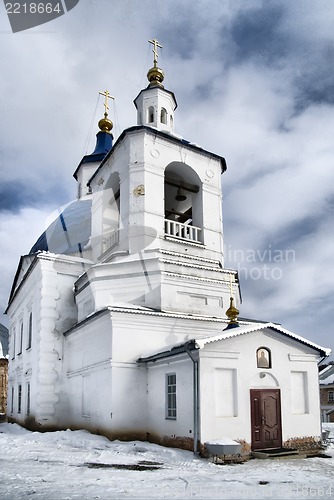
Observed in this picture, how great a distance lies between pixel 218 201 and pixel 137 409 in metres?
7.97

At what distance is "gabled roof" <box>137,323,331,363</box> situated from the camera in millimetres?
11255

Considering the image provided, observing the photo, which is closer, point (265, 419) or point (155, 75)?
point (265, 419)

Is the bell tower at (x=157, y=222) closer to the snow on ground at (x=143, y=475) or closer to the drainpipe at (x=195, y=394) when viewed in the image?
the drainpipe at (x=195, y=394)

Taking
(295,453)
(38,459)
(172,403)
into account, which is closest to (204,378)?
(172,403)

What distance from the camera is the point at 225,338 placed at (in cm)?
1171

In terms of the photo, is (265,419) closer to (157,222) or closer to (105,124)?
(157,222)

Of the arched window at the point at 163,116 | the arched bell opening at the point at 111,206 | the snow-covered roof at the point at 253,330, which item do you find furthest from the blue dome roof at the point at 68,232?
the snow-covered roof at the point at 253,330

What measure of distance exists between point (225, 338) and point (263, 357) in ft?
4.60

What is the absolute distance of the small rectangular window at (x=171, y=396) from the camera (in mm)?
12469

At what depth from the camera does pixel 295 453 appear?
11461 mm

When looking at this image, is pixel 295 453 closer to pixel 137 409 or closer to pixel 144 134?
pixel 137 409

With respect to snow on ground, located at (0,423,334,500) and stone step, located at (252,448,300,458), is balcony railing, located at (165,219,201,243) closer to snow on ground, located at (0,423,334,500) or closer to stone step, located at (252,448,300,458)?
snow on ground, located at (0,423,334,500)

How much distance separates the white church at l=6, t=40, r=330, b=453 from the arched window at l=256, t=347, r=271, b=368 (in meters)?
0.03

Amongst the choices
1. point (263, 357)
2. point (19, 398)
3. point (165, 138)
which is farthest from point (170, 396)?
point (19, 398)
